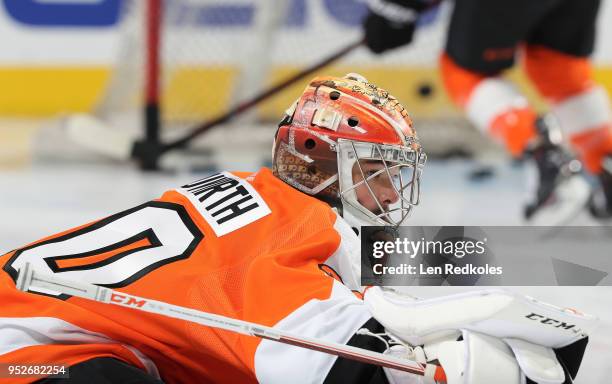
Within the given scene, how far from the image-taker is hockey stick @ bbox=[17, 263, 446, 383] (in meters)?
1.28

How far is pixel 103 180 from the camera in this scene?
151 inches

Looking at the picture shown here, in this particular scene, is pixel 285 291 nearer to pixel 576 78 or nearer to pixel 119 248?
pixel 119 248

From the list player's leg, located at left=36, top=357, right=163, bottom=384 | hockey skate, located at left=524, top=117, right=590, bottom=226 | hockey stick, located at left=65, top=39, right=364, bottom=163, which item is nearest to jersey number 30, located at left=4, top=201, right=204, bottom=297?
player's leg, located at left=36, top=357, right=163, bottom=384

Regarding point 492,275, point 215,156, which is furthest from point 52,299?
point 215,156

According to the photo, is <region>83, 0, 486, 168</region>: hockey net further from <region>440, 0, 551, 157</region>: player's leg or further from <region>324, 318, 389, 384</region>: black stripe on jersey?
<region>324, 318, 389, 384</region>: black stripe on jersey

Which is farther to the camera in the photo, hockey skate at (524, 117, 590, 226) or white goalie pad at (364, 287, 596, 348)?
hockey skate at (524, 117, 590, 226)

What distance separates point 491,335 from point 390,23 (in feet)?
7.23

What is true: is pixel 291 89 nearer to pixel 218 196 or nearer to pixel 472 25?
pixel 472 25

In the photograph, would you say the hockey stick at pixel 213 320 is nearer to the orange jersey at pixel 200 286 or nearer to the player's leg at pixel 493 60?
the orange jersey at pixel 200 286

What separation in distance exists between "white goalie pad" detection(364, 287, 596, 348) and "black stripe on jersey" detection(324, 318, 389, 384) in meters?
0.02

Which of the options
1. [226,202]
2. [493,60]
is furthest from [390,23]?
[226,202]

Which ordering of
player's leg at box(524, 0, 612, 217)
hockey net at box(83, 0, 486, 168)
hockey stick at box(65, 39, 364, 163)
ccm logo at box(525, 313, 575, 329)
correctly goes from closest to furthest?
ccm logo at box(525, 313, 575, 329) → player's leg at box(524, 0, 612, 217) → hockey stick at box(65, 39, 364, 163) → hockey net at box(83, 0, 486, 168)

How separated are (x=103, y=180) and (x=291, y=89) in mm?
1013

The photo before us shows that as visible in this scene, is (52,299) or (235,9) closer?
(52,299)
